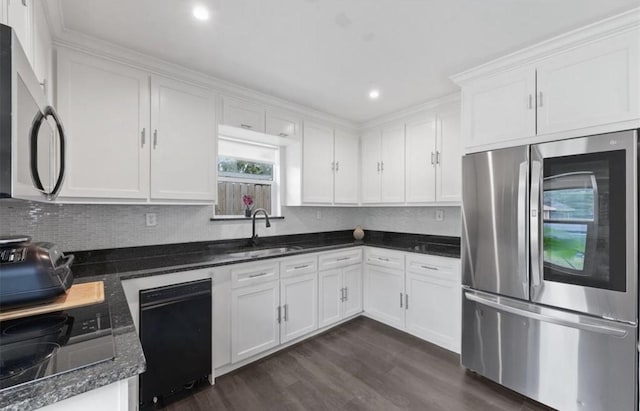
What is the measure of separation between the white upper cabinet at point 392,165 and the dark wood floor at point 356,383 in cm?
162

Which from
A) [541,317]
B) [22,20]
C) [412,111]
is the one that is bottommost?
[541,317]

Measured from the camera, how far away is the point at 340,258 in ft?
10.3

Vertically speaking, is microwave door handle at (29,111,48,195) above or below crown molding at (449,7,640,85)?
below

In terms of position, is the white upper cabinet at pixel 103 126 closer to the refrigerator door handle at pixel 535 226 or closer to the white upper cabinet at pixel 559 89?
the white upper cabinet at pixel 559 89

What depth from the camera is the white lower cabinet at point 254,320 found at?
2.29 m

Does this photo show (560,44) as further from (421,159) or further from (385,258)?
(385,258)

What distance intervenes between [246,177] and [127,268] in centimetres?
154

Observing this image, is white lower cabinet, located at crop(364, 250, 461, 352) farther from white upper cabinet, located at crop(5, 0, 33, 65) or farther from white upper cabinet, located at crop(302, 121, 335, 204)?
white upper cabinet, located at crop(5, 0, 33, 65)

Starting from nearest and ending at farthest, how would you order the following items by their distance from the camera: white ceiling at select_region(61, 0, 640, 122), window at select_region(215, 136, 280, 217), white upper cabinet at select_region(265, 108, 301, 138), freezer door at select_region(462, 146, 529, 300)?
1. white ceiling at select_region(61, 0, 640, 122)
2. freezer door at select_region(462, 146, 529, 300)
3. white upper cabinet at select_region(265, 108, 301, 138)
4. window at select_region(215, 136, 280, 217)

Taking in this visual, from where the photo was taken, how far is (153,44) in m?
1.96

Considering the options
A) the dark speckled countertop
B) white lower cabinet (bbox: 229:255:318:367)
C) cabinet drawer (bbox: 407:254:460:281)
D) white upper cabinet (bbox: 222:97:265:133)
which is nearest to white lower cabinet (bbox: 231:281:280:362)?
white lower cabinet (bbox: 229:255:318:367)

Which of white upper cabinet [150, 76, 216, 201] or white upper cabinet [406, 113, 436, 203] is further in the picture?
white upper cabinet [406, 113, 436, 203]

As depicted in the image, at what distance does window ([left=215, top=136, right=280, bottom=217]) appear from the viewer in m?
3.01

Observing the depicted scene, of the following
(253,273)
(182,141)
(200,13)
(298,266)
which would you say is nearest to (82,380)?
(253,273)
